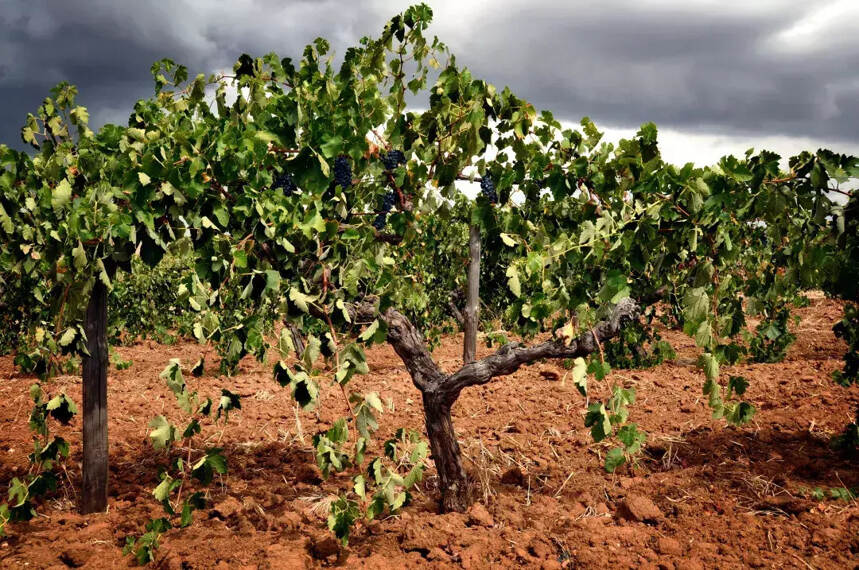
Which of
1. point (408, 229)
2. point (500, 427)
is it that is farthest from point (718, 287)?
point (500, 427)

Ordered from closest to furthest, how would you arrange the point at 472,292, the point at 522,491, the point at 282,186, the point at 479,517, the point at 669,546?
the point at 669,546
the point at 479,517
the point at 522,491
the point at 282,186
the point at 472,292

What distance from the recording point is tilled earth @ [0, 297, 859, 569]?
284 centimetres

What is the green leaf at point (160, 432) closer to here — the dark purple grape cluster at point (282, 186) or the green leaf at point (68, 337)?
the green leaf at point (68, 337)

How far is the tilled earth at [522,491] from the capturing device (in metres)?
2.84

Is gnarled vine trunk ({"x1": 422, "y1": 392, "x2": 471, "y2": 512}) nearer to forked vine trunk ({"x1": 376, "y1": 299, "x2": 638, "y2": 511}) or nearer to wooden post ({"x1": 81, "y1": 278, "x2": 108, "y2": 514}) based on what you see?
forked vine trunk ({"x1": 376, "y1": 299, "x2": 638, "y2": 511})

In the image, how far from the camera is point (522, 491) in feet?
12.1

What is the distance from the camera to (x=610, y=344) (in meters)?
7.52

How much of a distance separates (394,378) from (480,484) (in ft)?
10.1

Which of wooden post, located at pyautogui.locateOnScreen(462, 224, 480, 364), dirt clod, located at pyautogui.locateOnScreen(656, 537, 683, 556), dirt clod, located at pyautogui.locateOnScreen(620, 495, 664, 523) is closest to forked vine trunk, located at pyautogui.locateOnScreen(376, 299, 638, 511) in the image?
dirt clod, located at pyautogui.locateOnScreen(620, 495, 664, 523)

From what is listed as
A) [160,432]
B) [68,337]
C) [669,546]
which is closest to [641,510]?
[669,546]

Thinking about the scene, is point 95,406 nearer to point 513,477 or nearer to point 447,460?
point 447,460

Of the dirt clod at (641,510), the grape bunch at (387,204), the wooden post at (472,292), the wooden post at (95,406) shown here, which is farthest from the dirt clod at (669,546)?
the wooden post at (472,292)

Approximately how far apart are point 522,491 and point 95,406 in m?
2.50

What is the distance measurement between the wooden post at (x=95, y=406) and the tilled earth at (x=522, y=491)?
0.41 feet
